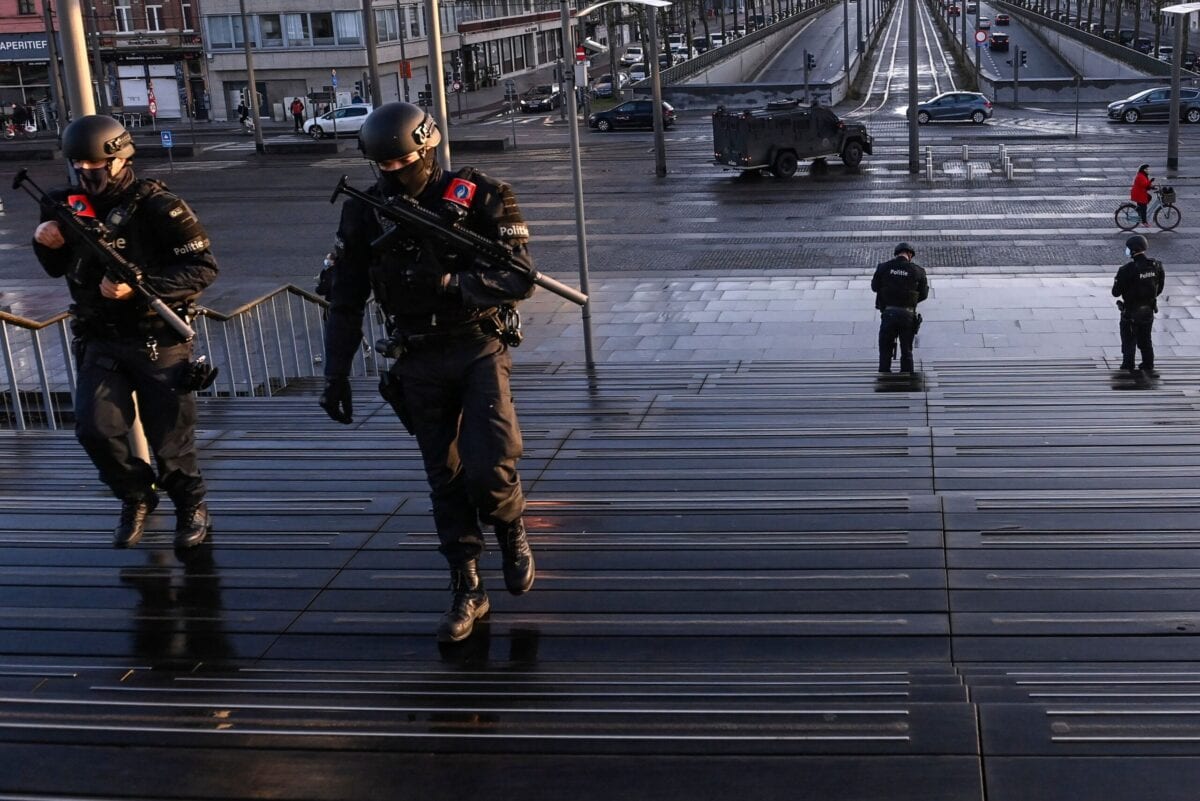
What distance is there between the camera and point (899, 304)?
46.7 feet

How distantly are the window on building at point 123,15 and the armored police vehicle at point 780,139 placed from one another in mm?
37994

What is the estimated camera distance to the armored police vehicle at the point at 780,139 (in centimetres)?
3362

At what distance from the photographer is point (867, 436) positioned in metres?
7.63

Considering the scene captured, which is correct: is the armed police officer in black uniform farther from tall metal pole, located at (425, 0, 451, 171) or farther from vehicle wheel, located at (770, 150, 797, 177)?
vehicle wheel, located at (770, 150, 797, 177)

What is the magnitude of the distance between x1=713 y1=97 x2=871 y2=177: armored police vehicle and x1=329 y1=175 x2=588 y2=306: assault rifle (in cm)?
2971

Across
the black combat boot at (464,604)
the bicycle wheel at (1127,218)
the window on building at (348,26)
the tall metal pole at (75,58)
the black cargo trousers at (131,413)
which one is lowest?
the bicycle wheel at (1127,218)

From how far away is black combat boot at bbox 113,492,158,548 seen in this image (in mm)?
5617

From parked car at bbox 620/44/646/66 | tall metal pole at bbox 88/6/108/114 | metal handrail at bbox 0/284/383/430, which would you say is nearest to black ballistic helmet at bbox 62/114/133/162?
metal handrail at bbox 0/284/383/430

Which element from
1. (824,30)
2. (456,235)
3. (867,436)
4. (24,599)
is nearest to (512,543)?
(456,235)

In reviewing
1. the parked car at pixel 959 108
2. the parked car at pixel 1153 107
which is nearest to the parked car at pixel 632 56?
the parked car at pixel 959 108

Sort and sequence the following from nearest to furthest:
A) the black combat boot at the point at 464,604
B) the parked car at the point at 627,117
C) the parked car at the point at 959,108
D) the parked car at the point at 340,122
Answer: the black combat boot at the point at 464,604 → the parked car at the point at 959,108 → the parked car at the point at 627,117 → the parked car at the point at 340,122

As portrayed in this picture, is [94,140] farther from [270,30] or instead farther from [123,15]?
[123,15]

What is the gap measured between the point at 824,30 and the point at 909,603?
110 metres

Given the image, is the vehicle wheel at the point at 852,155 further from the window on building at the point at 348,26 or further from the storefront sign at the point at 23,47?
the storefront sign at the point at 23,47
